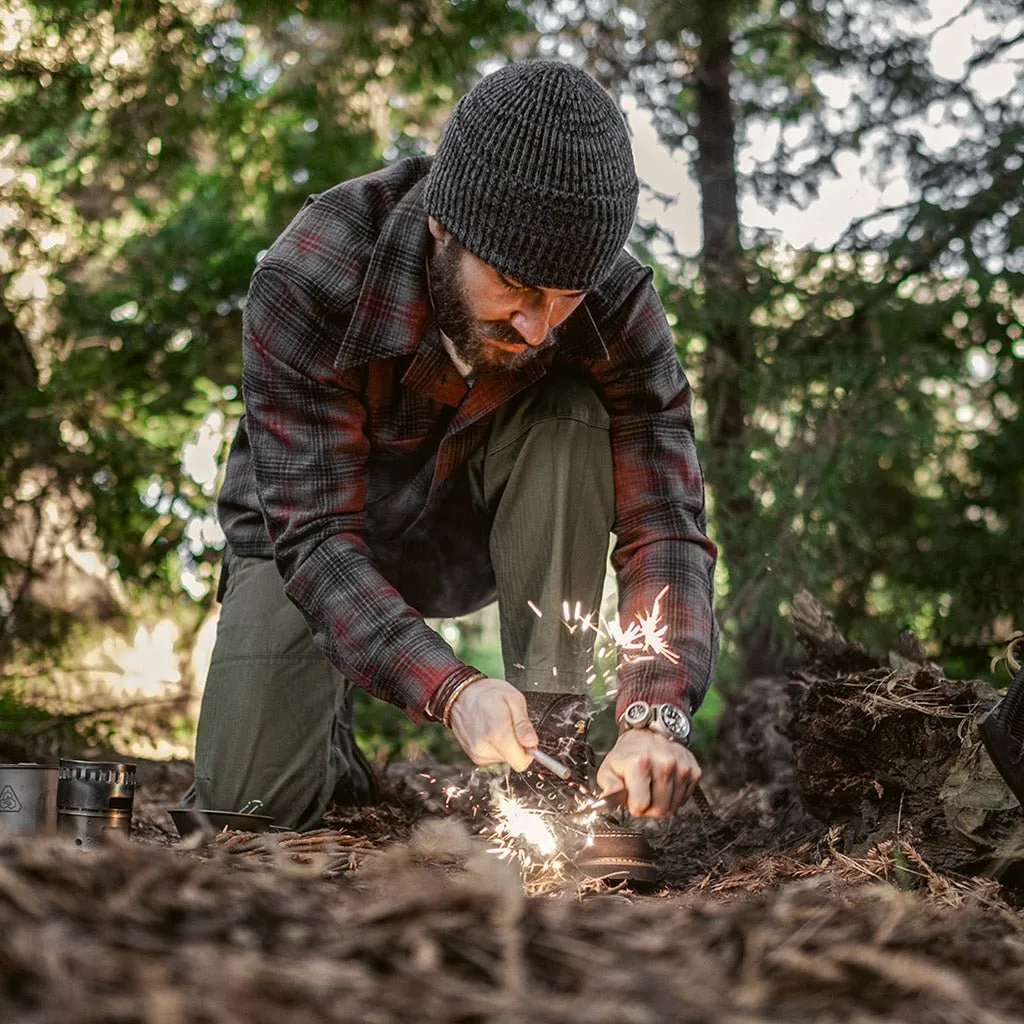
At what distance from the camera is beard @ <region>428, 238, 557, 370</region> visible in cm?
275

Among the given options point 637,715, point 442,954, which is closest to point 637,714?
point 637,715

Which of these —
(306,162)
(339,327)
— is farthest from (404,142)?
(339,327)

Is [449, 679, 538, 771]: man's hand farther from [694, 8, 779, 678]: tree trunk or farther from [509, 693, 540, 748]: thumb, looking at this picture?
[694, 8, 779, 678]: tree trunk

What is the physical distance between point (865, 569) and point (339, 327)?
12.5 feet

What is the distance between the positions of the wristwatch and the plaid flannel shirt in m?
0.06

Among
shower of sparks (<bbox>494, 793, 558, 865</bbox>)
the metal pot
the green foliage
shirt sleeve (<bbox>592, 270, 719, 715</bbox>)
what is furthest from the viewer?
the green foliage

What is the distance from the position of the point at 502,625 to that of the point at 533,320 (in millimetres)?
924

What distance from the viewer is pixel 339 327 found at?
289 centimetres

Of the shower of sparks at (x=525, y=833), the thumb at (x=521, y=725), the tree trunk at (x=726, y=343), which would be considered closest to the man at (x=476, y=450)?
the thumb at (x=521, y=725)

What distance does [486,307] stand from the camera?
8.92 ft

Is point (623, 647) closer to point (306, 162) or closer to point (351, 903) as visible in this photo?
point (351, 903)

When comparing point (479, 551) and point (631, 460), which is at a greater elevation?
point (631, 460)

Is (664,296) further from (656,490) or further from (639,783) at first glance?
(639,783)

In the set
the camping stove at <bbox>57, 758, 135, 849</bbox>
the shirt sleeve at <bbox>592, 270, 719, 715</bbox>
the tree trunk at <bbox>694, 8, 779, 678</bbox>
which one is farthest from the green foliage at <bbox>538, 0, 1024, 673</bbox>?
the camping stove at <bbox>57, 758, 135, 849</bbox>
